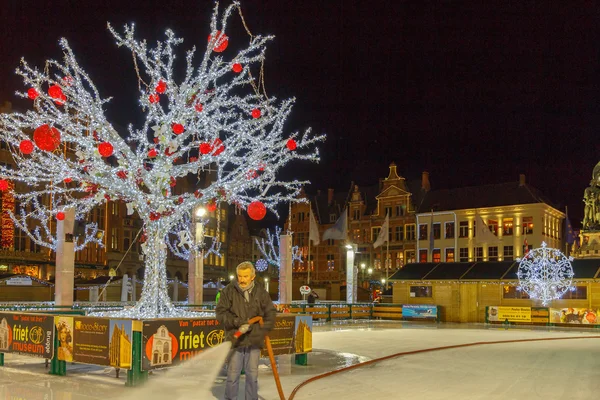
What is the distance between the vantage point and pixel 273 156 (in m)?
15.8

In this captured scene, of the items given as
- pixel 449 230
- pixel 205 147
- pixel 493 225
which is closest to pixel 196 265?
pixel 205 147

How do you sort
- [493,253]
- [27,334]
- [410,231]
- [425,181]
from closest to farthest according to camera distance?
1. [27,334]
2. [493,253]
3. [410,231]
4. [425,181]

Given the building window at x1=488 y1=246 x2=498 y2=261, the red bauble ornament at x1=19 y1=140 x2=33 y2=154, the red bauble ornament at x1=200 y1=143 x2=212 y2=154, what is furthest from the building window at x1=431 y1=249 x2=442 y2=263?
the red bauble ornament at x1=19 y1=140 x2=33 y2=154

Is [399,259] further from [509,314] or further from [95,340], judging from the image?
[95,340]

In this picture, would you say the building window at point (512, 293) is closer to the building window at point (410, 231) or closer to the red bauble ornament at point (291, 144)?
the red bauble ornament at point (291, 144)

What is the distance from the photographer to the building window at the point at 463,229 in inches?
2613

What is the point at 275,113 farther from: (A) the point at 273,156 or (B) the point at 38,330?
(B) the point at 38,330

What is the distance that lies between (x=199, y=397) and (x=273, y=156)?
22.5 feet

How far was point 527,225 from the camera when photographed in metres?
62.9

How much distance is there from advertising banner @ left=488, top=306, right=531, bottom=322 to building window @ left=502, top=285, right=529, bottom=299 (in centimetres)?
95

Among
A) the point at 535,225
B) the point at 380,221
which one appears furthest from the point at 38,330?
the point at 380,221

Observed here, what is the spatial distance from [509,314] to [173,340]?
26373 millimetres

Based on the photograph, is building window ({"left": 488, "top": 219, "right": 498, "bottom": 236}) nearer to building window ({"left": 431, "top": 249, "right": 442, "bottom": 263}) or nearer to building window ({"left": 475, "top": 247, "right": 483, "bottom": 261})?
building window ({"left": 475, "top": 247, "right": 483, "bottom": 261})

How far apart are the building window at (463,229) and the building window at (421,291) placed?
2980 centimetres
